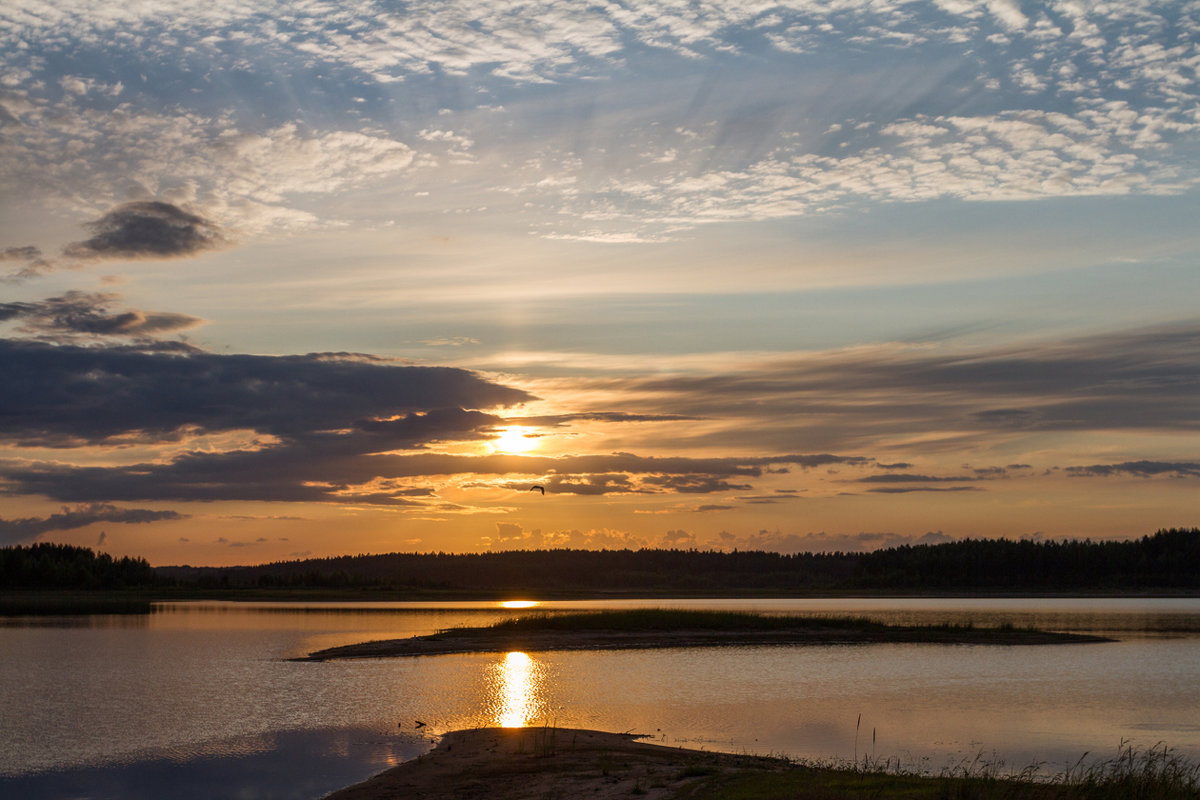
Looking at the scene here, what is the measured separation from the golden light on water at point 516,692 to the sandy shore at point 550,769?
5.03 meters

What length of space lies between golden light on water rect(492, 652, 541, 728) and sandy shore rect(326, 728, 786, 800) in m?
5.03

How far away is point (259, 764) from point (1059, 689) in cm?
3417

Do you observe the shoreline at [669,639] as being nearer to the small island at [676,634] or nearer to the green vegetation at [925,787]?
the small island at [676,634]

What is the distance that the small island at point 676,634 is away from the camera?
218ft

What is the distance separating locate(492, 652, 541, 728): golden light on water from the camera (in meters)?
35.5

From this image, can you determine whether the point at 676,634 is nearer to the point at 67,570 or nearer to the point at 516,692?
the point at 516,692

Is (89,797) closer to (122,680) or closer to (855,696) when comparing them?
(122,680)

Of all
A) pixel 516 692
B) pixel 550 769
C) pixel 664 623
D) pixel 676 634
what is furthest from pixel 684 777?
pixel 664 623

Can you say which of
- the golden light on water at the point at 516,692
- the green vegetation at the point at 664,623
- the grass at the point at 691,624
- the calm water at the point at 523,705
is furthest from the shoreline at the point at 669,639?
the golden light on water at the point at 516,692

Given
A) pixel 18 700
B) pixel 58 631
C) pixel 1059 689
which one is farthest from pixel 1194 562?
pixel 18 700

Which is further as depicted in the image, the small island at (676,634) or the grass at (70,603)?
the grass at (70,603)

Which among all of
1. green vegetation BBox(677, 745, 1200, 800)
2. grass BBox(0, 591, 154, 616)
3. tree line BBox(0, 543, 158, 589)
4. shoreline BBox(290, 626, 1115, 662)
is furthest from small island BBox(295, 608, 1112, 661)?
tree line BBox(0, 543, 158, 589)

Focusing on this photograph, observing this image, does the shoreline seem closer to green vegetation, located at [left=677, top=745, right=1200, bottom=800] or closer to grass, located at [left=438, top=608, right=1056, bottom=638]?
grass, located at [left=438, top=608, right=1056, bottom=638]

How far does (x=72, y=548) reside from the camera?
18938 cm
